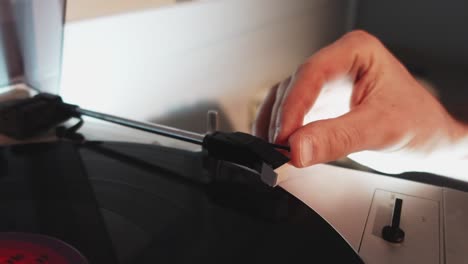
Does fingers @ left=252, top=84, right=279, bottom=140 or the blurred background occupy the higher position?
the blurred background

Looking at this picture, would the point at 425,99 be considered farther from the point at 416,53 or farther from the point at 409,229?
the point at 416,53

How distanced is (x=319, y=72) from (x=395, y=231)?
26 cm

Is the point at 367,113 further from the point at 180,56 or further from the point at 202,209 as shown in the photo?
the point at 180,56

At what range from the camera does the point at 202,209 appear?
451mm

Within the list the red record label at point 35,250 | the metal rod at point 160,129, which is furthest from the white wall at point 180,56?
the red record label at point 35,250

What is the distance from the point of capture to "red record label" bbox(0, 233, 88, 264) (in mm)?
388

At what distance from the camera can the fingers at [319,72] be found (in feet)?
1.79

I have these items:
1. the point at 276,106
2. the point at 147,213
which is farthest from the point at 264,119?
the point at 147,213

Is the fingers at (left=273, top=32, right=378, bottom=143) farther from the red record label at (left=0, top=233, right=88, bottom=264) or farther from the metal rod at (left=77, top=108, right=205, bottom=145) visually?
the red record label at (left=0, top=233, right=88, bottom=264)

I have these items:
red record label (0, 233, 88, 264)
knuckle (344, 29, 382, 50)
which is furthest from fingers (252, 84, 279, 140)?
red record label (0, 233, 88, 264)

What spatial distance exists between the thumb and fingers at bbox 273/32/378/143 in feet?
0.20

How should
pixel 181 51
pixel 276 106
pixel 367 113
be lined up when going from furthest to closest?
pixel 181 51
pixel 276 106
pixel 367 113

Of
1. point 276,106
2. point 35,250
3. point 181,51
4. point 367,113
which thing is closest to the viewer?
point 35,250

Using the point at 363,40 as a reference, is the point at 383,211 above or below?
below
